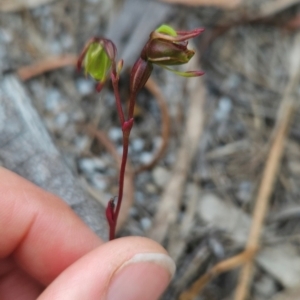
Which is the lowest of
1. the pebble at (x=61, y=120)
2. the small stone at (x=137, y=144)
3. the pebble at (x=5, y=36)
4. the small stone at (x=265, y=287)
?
the small stone at (x=265, y=287)

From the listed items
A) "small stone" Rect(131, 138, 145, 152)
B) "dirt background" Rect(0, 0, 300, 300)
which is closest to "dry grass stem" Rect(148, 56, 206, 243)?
"dirt background" Rect(0, 0, 300, 300)

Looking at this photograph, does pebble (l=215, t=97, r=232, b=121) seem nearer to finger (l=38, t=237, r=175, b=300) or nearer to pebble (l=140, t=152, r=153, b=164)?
pebble (l=140, t=152, r=153, b=164)

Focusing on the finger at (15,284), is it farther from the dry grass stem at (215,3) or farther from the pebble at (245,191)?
the dry grass stem at (215,3)

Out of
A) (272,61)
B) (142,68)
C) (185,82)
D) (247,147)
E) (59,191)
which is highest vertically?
(142,68)

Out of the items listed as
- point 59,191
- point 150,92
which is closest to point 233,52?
point 150,92

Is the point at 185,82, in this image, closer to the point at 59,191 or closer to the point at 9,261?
the point at 59,191

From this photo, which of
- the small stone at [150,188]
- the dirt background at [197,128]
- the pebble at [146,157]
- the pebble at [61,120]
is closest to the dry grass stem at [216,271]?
the dirt background at [197,128]

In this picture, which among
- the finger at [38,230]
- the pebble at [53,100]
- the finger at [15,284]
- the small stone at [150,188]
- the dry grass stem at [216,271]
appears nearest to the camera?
the finger at [38,230]
